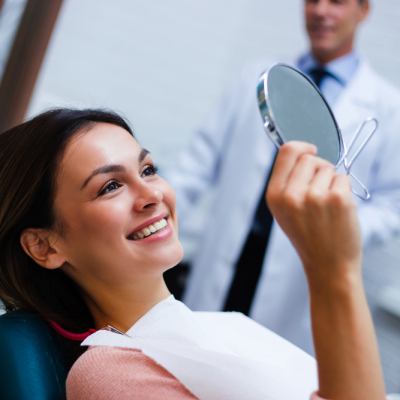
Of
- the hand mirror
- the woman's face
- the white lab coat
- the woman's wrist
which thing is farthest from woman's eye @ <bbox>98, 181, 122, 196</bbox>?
the white lab coat

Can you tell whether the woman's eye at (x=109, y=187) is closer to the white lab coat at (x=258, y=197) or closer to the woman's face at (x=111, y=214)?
the woman's face at (x=111, y=214)

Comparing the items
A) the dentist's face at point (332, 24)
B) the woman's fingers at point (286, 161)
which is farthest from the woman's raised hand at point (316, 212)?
the dentist's face at point (332, 24)

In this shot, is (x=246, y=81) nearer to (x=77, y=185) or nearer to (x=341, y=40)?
(x=341, y=40)

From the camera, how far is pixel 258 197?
2.27 m

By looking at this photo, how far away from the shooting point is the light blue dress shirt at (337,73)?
232 cm

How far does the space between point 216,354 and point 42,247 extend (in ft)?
1.43

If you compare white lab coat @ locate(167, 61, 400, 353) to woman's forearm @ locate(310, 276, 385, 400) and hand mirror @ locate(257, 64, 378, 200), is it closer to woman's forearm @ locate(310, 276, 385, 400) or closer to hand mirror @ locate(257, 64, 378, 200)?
hand mirror @ locate(257, 64, 378, 200)

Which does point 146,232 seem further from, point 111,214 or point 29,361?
point 29,361

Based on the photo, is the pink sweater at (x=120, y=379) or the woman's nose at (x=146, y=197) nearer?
the pink sweater at (x=120, y=379)

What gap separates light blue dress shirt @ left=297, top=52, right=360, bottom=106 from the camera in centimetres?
232

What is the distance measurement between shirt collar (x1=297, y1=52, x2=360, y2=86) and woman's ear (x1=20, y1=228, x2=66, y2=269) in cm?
145

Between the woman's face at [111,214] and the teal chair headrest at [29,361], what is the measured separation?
0.15 meters

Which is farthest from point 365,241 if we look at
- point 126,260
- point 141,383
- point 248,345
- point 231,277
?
point 141,383

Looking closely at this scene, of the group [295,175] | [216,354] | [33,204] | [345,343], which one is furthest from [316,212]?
[33,204]
